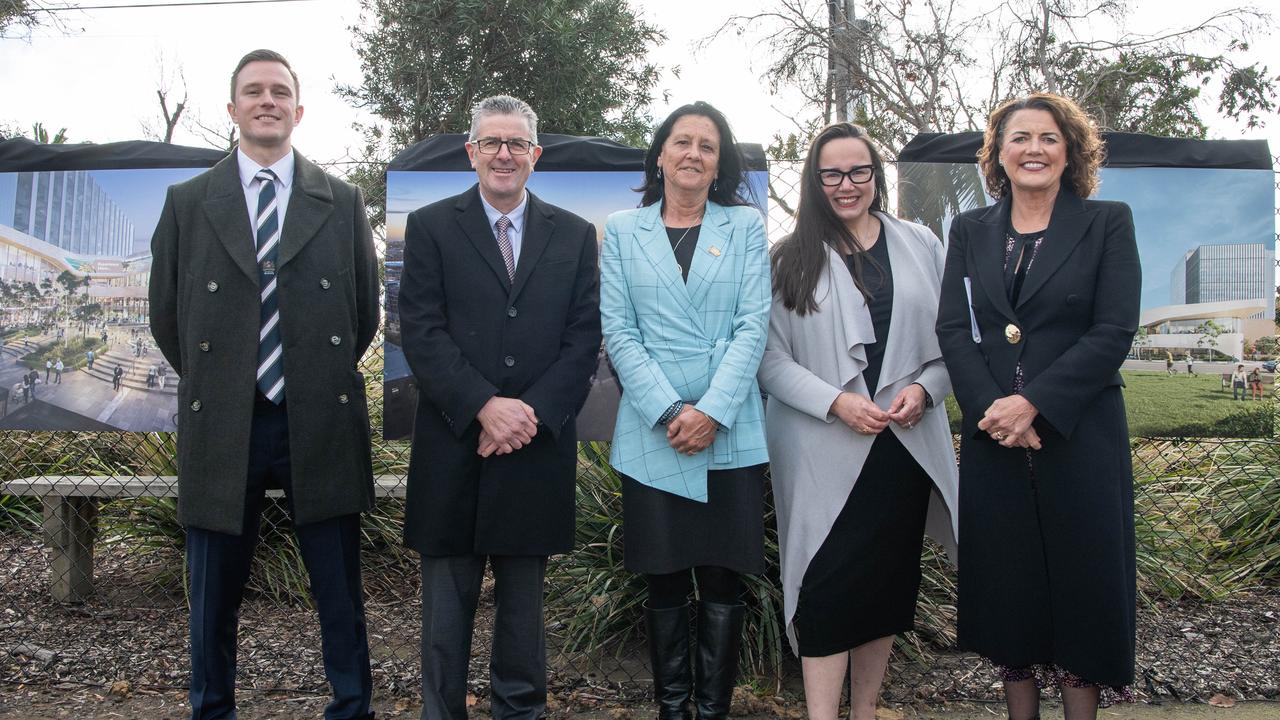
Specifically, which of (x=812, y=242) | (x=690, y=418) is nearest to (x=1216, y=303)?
(x=812, y=242)

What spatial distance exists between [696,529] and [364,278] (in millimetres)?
1381

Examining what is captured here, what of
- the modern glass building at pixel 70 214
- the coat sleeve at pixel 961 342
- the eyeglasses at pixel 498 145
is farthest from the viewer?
the modern glass building at pixel 70 214

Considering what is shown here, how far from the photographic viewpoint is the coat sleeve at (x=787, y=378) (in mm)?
2752

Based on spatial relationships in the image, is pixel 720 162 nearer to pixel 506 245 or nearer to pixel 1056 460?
pixel 506 245

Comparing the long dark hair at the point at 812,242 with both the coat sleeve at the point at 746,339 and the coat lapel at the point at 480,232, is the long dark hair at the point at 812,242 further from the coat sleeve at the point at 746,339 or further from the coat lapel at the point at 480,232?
the coat lapel at the point at 480,232

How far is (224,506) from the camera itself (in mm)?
2744

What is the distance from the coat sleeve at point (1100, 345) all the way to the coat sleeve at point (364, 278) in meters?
2.08

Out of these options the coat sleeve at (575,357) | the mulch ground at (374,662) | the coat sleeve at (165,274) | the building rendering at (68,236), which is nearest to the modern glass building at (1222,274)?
the mulch ground at (374,662)

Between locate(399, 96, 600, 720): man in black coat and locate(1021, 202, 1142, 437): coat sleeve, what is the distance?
1.35m

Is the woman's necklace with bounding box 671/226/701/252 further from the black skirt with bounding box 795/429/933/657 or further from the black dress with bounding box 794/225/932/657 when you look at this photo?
the black skirt with bounding box 795/429/933/657

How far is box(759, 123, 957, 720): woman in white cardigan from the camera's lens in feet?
9.18

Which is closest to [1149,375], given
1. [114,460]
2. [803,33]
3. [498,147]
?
[498,147]

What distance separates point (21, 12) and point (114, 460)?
31.6 feet

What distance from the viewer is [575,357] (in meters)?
2.88
